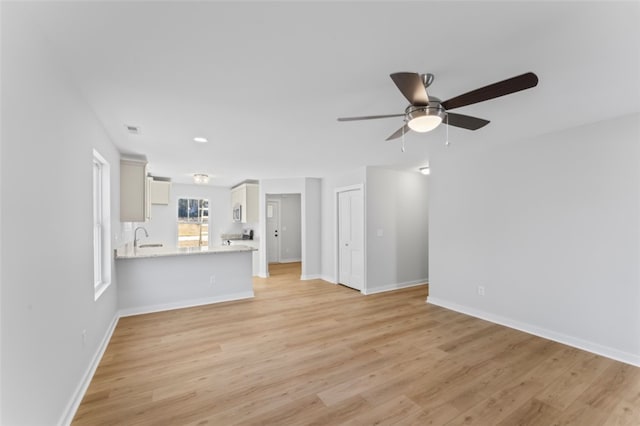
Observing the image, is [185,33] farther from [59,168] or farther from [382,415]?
[382,415]

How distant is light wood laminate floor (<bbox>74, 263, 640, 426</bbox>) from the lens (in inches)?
79.0

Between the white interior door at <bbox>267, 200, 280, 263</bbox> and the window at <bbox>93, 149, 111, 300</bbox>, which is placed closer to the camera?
the window at <bbox>93, 149, 111, 300</bbox>

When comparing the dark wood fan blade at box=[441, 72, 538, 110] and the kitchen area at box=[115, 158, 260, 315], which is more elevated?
the dark wood fan blade at box=[441, 72, 538, 110]

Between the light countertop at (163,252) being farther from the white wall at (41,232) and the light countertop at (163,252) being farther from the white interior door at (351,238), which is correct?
the white interior door at (351,238)

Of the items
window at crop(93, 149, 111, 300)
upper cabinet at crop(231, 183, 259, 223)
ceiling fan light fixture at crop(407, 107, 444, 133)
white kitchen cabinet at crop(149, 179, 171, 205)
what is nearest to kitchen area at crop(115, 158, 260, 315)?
window at crop(93, 149, 111, 300)

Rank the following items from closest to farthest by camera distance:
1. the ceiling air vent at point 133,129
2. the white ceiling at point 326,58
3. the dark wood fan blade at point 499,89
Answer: the white ceiling at point 326,58 → the dark wood fan blade at point 499,89 → the ceiling air vent at point 133,129

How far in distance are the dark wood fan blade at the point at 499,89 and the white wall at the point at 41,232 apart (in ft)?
7.92

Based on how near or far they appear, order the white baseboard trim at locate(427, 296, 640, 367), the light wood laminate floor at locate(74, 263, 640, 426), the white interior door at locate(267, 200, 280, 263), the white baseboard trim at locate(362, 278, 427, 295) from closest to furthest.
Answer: the light wood laminate floor at locate(74, 263, 640, 426), the white baseboard trim at locate(427, 296, 640, 367), the white baseboard trim at locate(362, 278, 427, 295), the white interior door at locate(267, 200, 280, 263)

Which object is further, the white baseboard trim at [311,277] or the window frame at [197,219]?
the window frame at [197,219]

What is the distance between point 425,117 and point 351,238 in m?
3.90

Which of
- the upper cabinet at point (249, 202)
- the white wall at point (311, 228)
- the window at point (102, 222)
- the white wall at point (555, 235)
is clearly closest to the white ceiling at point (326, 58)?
the white wall at point (555, 235)

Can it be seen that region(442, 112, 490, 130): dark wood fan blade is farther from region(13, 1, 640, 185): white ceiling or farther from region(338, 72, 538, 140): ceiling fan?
region(13, 1, 640, 185): white ceiling

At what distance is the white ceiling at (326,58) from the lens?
137cm

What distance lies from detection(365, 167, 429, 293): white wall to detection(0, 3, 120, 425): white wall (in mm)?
4110
